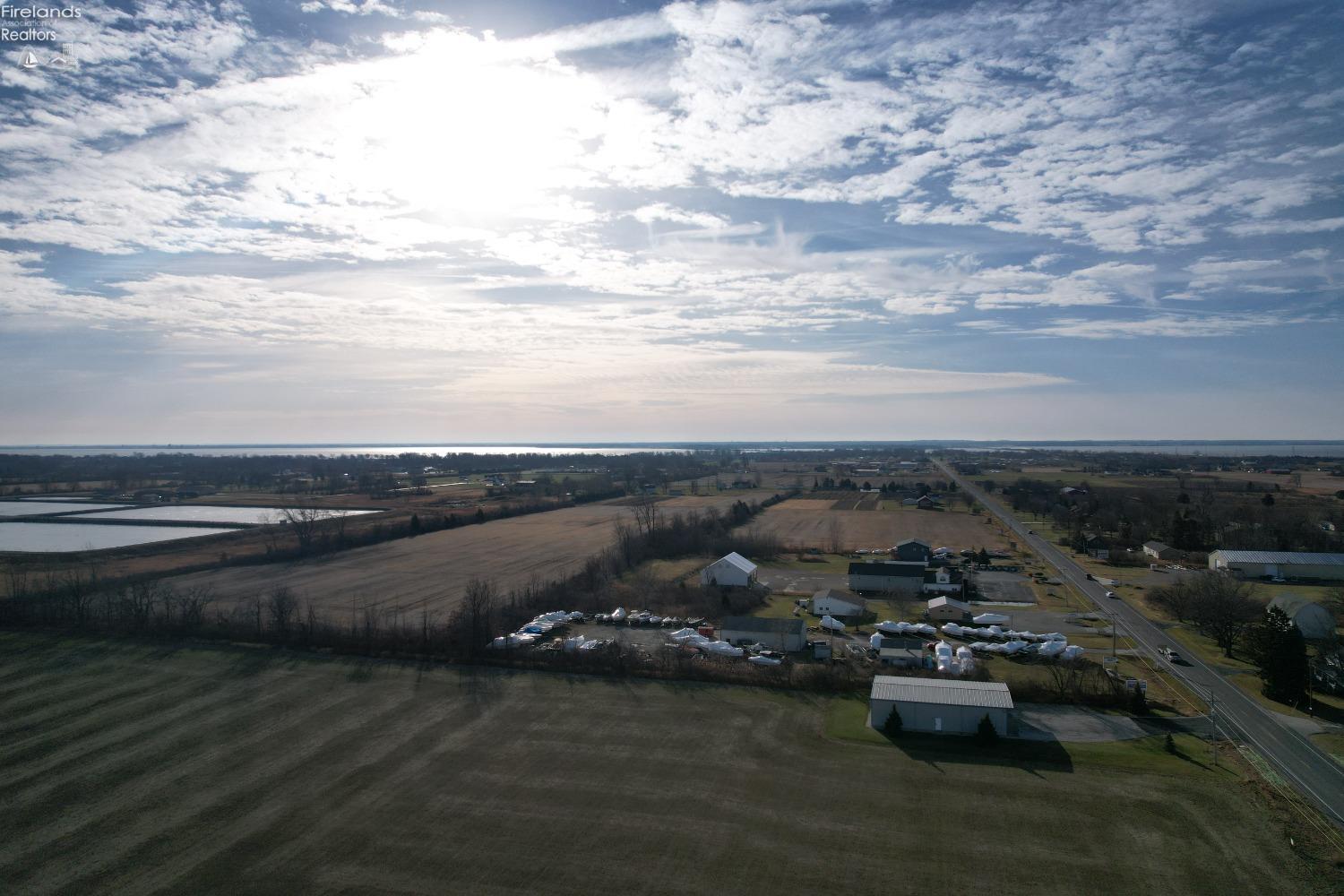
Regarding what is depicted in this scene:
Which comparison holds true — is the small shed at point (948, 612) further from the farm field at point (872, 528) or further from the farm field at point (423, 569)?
the farm field at point (423, 569)

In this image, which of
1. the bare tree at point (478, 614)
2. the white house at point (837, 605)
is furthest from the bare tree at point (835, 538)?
the bare tree at point (478, 614)

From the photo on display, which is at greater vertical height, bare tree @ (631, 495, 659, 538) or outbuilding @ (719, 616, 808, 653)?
bare tree @ (631, 495, 659, 538)

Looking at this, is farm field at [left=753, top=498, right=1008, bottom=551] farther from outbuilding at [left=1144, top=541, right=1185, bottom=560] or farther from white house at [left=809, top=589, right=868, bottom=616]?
white house at [left=809, top=589, right=868, bottom=616]

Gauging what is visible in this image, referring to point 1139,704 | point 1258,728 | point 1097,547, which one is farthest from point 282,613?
point 1097,547

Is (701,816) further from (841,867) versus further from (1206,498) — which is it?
(1206,498)

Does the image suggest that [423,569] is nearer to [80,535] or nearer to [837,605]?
[837,605]

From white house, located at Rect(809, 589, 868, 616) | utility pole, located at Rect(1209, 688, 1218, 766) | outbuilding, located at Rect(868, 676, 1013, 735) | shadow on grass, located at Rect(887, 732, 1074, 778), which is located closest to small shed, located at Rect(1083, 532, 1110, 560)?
white house, located at Rect(809, 589, 868, 616)
